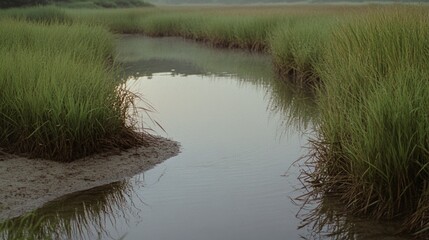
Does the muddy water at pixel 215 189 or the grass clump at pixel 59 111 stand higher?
the grass clump at pixel 59 111

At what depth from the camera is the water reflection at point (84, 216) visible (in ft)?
13.3

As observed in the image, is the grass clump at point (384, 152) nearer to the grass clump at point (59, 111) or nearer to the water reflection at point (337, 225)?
the water reflection at point (337, 225)

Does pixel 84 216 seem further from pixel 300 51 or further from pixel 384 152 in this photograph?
pixel 300 51

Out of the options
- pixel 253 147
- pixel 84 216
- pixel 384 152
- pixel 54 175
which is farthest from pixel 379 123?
pixel 54 175

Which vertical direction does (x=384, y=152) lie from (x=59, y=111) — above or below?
above

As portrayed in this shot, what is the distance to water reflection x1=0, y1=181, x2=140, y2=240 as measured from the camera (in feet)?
13.3

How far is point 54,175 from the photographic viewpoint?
5.12 m

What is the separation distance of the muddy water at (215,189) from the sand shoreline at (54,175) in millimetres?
121

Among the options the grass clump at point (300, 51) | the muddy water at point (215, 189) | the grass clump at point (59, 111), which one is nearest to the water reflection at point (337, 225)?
the muddy water at point (215, 189)

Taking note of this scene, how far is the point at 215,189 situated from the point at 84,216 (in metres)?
1.10

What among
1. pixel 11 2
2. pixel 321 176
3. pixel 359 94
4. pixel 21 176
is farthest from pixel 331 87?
pixel 11 2

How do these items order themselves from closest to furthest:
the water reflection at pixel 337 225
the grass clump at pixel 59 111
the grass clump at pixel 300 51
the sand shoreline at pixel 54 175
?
the water reflection at pixel 337 225, the sand shoreline at pixel 54 175, the grass clump at pixel 59 111, the grass clump at pixel 300 51

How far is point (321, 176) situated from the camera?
4.87 meters

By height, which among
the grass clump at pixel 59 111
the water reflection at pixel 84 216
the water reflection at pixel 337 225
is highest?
the grass clump at pixel 59 111
